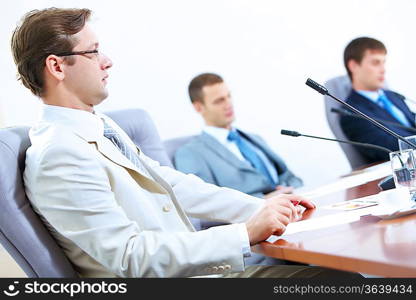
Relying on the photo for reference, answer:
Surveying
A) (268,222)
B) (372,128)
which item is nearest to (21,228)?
(268,222)

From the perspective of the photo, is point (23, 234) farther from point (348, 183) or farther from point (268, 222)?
point (348, 183)

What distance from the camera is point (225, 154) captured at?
10.9ft

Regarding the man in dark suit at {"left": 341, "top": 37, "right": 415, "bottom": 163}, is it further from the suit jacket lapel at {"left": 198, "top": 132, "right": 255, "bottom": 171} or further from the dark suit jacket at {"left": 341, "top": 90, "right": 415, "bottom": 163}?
the suit jacket lapel at {"left": 198, "top": 132, "right": 255, "bottom": 171}

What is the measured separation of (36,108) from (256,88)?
5.68ft

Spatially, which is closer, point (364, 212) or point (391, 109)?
point (364, 212)

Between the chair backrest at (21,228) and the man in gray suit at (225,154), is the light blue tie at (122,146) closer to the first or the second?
the chair backrest at (21,228)

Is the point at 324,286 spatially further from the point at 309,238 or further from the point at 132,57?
the point at 132,57

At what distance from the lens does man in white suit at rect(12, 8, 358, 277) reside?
137 cm

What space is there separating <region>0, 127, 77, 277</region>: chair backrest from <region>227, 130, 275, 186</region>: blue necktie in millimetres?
2021

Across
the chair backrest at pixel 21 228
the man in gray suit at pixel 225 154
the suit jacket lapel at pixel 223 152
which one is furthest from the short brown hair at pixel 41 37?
the suit jacket lapel at pixel 223 152

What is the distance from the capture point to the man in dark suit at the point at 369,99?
3406mm

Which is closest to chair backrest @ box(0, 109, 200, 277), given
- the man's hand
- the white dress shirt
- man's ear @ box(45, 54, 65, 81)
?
man's ear @ box(45, 54, 65, 81)

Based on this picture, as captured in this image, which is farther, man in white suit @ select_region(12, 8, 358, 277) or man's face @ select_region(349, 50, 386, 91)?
man's face @ select_region(349, 50, 386, 91)

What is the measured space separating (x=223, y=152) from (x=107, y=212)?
1.98 m
